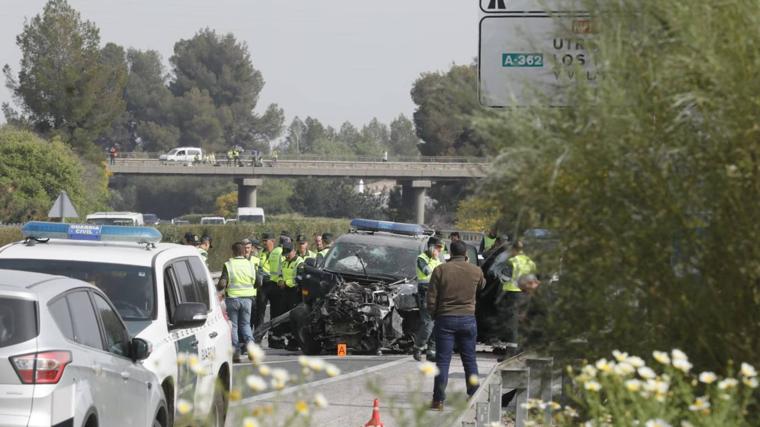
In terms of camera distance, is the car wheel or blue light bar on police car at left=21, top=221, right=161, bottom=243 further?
blue light bar on police car at left=21, top=221, right=161, bottom=243

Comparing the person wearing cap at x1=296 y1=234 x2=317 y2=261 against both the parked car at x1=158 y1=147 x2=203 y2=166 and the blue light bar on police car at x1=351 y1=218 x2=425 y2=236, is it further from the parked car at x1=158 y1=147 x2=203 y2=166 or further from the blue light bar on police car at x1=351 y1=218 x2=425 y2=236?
the parked car at x1=158 y1=147 x2=203 y2=166

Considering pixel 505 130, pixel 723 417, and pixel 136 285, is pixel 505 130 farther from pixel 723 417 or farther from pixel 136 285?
pixel 136 285

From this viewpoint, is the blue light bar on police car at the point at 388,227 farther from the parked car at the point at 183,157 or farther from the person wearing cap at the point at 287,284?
the parked car at the point at 183,157

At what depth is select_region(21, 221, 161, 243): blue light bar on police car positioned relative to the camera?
1186cm

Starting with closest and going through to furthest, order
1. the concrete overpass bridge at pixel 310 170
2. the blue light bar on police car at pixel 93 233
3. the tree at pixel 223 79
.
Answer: the blue light bar on police car at pixel 93 233 < the concrete overpass bridge at pixel 310 170 < the tree at pixel 223 79

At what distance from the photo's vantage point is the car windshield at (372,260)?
21.8m

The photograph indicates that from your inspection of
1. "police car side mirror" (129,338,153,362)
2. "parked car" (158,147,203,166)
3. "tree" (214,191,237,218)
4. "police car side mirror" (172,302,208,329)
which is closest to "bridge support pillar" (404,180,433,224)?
"parked car" (158,147,203,166)

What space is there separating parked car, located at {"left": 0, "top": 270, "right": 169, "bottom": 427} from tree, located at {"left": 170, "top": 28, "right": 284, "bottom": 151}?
146583mm

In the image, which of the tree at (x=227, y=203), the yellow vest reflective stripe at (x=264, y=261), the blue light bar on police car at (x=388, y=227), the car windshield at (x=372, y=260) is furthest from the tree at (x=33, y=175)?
the tree at (x=227, y=203)

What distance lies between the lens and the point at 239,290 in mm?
20641

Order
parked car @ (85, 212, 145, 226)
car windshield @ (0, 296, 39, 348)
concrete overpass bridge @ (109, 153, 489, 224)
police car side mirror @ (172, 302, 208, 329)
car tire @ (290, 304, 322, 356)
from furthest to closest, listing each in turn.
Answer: concrete overpass bridge @ (109, 153, 489, 224), parked car @ (85, 212, 145, 226), car tire @ (290, 304, 322, 356), police car side mirror @ (172, 302, 208, 329), car windshield @ (0, 296, 39, 348)

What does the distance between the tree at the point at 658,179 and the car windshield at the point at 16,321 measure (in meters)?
2.82

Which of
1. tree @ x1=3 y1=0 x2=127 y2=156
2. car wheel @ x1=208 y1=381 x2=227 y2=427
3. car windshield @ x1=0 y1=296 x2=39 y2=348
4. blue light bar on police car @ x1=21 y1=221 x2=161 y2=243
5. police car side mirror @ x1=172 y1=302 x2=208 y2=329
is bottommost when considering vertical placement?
car wheel @ x1=208 y1=381 x2=227 y2=427

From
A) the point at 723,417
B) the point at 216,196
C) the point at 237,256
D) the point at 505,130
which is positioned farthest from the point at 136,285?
the point at 216,196
